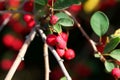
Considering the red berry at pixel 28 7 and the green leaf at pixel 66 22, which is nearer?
the green leaf at pixel 66 22

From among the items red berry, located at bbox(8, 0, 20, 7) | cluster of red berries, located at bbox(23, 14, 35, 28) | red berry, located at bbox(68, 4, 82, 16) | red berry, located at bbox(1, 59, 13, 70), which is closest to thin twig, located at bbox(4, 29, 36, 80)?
cluster of red berries, located at bbox(23, 14, 35, 28)

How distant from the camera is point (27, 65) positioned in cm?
223

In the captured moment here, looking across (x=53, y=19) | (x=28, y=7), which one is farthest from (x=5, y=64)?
(x=53, y=19)

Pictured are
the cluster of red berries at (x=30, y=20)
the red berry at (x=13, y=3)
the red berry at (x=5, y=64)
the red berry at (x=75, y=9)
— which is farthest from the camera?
the red berry at (x=5, y=64)

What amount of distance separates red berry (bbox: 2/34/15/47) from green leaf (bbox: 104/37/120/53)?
99 cm

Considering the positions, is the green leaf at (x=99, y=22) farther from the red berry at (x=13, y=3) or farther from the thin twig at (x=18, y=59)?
the red berry at (x=13, y=3)

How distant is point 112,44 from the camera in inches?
50.6

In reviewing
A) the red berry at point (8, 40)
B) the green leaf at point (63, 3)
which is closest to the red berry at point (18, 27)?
the red berry at point (8, 40)

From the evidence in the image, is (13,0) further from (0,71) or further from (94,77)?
(94,77)

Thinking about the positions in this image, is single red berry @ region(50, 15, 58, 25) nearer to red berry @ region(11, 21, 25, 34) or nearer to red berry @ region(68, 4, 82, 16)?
red berry @ region(68, 4, 82, 16)

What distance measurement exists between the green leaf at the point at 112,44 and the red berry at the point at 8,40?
99 centimetres

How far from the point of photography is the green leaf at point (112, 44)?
4.18 ft

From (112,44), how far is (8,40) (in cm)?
102

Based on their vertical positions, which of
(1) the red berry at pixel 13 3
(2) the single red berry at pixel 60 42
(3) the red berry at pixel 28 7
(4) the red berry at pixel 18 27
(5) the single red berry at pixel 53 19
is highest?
(5) the single red berry at pixel 53 19
